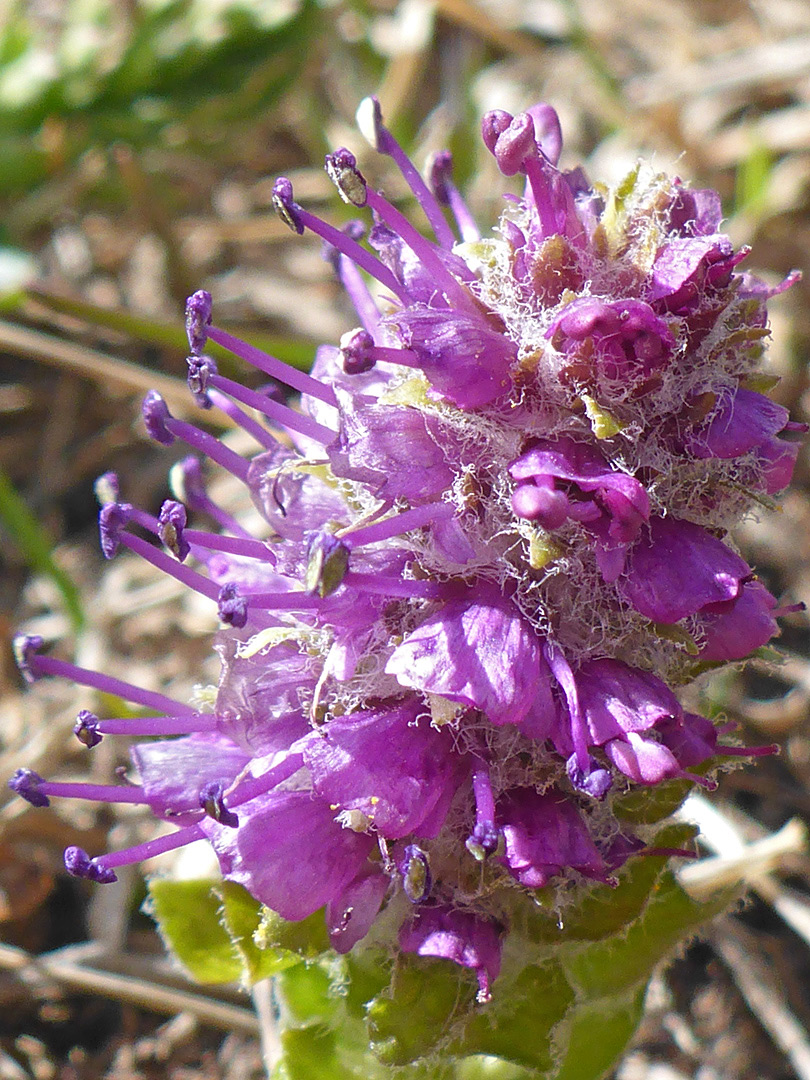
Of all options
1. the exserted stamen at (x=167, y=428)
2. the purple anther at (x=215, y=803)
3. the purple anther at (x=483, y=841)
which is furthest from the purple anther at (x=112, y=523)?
the purple anther at (x=483, y=841)

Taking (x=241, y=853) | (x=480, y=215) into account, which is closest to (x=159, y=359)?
(x=480, y=215)

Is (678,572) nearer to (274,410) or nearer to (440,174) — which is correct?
(274,410)

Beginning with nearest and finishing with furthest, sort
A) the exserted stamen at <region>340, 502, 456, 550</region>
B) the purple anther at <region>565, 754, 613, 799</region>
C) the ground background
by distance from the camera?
1. the purple anther at <region>565, 754, 613, 799</region>
2. the exserted stamen at <region>340, 502, 456, 550</region>
3. the ground background

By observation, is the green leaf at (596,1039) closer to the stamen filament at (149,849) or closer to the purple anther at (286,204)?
the stamen filament at (149,849)

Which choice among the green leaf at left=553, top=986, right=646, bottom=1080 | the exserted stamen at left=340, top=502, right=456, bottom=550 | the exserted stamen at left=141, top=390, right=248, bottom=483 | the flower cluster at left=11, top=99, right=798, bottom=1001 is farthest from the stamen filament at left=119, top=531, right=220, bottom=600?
the green leaf at left=553, top=986, right=646, bottom=1080

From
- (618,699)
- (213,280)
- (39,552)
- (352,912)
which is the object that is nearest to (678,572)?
(618,699)

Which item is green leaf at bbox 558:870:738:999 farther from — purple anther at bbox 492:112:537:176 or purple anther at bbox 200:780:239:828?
purple anther at bbox 492:112:537:176
